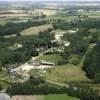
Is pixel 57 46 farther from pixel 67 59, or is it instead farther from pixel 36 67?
pixel 36 67

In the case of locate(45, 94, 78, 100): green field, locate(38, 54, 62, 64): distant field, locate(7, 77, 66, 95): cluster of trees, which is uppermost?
locate(7, 77, 66, 95): cluster of trees

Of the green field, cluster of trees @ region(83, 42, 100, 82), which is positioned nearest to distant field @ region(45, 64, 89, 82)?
cluster of trees @ region(83, 42, 100, 82)

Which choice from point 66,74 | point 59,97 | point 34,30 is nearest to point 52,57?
point 66,74

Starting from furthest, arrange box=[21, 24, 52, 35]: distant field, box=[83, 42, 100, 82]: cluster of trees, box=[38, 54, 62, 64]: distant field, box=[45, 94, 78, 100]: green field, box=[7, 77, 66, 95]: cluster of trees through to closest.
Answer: box=[21, 24, 52, 35]: distant field → box=[38, 54, 62, 64]: distant field → box=[83, 42, 100, 82]: cluster of trees → box=[7, 77, 66, 95]: cluster of trees → box=[45, 94, 78, 100]: green field

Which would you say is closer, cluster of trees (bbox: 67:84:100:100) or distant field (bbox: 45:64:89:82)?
cluster of trees (bbox: 67:84:100:100)

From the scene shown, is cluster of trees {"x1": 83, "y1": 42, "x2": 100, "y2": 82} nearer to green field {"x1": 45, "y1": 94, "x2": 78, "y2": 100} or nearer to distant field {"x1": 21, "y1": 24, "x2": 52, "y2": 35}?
green field {"x1": 45, "y1": 94, "x2": 78, "y2": 100}

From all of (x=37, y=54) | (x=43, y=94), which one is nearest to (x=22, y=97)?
(x=43, y=94)

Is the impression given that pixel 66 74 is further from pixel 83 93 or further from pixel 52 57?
pixel 52 57

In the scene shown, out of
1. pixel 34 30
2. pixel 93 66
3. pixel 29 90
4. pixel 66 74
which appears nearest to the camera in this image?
pixel 29 90

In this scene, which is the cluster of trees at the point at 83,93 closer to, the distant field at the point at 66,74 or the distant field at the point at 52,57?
the distant field at the point at 66,74

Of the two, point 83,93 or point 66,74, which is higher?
point 83,93
